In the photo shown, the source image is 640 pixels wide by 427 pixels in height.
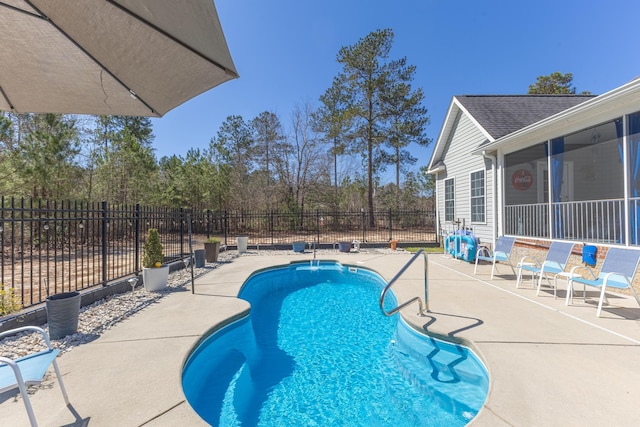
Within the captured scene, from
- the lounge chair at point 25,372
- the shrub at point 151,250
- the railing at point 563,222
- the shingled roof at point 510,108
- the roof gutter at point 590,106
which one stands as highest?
the shingled roof at point 510,108

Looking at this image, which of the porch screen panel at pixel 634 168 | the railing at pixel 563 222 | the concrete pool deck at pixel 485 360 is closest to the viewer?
the concrete pool deck at pixel 485 360

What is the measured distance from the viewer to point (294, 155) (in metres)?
21.4

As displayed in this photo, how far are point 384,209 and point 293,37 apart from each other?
14459 millimetres

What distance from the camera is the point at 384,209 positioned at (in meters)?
23.3

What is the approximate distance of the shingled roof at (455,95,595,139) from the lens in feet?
28.2

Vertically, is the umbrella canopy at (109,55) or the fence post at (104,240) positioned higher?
the umbrella canopy at (109,55)

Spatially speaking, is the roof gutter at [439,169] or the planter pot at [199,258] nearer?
the planter pot at [199,258]

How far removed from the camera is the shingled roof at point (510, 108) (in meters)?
8.61

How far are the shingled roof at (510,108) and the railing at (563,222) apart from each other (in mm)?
2288

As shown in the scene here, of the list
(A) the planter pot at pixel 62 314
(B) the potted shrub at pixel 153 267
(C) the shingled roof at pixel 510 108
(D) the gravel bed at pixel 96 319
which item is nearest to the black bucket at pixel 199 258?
(D) the gravel bed at pixel 96 319

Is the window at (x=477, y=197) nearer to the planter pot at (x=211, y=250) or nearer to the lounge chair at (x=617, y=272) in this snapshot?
the lounge chair at (x=617, y=272)

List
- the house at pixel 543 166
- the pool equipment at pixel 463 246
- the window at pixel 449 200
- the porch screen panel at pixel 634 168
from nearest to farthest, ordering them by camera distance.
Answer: the porch screen panel at pixel 634 168
the house at pixel 543 166
the pool equipment at pixel 463 246
the window at pixel 449 200

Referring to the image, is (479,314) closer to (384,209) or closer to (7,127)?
(7,127)

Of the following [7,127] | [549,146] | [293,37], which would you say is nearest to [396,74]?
[293,37]
